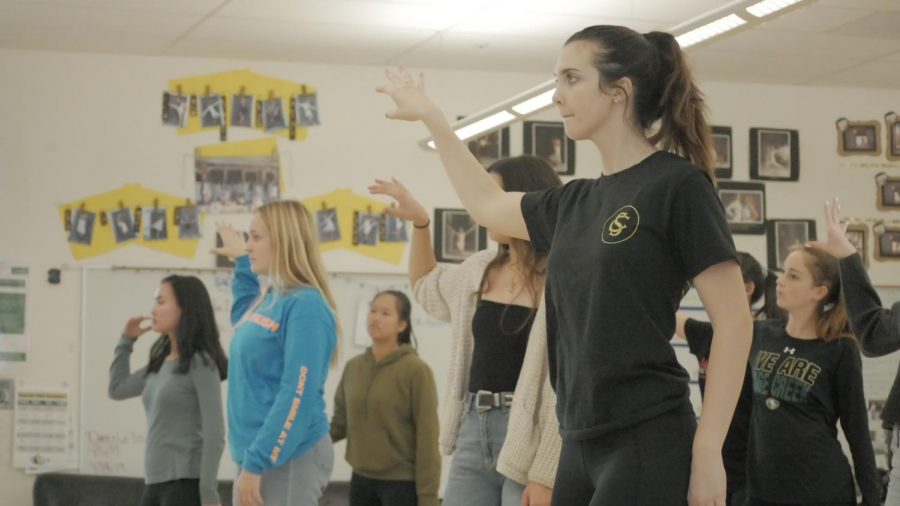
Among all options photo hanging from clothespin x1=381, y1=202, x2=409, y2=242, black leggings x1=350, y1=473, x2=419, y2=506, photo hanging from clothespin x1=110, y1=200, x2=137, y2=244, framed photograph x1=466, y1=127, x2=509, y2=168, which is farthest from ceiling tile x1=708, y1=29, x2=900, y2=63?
photo hanging from clothespin x1=110, y1=200, x2=137, y2=244

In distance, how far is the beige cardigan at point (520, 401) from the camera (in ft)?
7.97

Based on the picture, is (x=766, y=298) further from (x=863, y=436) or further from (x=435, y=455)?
(x=435, y=455)

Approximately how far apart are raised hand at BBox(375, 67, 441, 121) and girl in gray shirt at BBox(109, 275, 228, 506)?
2164 millimetres

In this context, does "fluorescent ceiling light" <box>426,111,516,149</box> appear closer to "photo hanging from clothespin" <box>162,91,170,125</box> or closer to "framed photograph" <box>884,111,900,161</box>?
"photo hanging from clothespin" <box>162,91,170,125</box>

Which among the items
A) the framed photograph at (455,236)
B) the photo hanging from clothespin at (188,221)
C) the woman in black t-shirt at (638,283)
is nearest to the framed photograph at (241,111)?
the photo hanging from clothespin at (188,221)

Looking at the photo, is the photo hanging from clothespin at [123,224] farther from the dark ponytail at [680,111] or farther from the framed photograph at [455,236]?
the dark ponytail at [680,111]

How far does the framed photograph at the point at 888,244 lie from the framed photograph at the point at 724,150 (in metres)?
1.00

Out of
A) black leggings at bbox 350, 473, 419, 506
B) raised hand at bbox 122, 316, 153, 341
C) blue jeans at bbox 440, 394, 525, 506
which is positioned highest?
raised hand at bbox 122, 316, 153, 341

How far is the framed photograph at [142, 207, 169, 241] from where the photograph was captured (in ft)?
19.1

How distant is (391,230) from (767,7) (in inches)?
119

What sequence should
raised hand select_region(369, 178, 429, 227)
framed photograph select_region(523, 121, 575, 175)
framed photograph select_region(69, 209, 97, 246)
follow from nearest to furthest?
1. raised hand select_region(369, 178, 429, 227)
2. framed photograph select_region(69, 209, 97, 246)
3. framed photograph select_region(523, 121, 575, 175)

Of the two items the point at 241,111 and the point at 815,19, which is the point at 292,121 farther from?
the point at 815,19

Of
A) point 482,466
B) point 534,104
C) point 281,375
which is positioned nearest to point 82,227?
point 534,104

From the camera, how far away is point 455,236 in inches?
242
